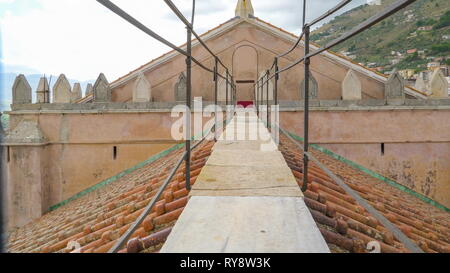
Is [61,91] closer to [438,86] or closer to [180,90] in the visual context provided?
[180,90]

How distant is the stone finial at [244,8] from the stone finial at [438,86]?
7279 millimetres

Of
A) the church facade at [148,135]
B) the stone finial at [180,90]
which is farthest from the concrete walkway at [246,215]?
the stone finial at [180,90]

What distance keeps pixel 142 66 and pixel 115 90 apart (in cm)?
139

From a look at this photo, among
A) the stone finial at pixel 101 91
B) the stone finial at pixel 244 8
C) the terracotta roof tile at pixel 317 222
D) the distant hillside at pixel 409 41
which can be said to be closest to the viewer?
the terracotta roof tile at pixel 317 222

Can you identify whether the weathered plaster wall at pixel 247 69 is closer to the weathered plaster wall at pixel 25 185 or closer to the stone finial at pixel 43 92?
the stone finial at pixel 43 92

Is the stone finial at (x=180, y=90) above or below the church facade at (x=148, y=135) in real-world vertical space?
above

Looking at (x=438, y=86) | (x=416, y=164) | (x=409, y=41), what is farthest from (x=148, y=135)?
(x=409, y=41)

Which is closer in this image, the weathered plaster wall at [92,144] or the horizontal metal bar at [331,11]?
the horizontal metal bar at [331,11]

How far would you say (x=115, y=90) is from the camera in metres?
13.1

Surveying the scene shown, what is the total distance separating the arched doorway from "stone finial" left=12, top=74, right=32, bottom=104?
286 inches

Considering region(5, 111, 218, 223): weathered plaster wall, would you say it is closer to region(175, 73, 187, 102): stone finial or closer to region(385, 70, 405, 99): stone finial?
region(175, 73, 187, 102): stone finial

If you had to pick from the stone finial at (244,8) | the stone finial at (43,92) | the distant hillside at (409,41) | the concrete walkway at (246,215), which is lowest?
the concrete walkway at (246,215)

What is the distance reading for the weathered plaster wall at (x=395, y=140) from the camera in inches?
423
